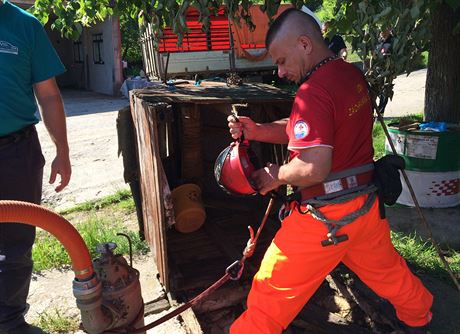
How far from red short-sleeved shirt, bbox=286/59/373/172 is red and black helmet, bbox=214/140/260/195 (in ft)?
1.28

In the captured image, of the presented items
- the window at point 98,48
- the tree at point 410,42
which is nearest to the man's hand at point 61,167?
the tree at point 410,42

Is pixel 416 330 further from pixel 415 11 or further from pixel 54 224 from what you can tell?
pixel 54 224

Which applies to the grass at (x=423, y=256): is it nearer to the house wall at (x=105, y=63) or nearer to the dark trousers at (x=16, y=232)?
the dark trousers at (x=16, y=232)

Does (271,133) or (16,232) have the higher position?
(271,133)

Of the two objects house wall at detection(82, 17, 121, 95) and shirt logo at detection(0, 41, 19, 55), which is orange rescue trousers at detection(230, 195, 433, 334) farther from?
house wall at detection(82, 17, 121, 95)

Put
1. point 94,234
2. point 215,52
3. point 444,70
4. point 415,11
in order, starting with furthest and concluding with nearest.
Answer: point 215,52 < point 444,70 < point 94,234 < point 415,11

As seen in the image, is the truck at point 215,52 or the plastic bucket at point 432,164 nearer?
the plastic bucket at point 432,164

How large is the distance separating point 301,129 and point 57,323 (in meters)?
2.31

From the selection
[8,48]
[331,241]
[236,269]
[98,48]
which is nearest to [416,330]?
[331,241]

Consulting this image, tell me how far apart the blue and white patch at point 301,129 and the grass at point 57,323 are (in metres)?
2.21

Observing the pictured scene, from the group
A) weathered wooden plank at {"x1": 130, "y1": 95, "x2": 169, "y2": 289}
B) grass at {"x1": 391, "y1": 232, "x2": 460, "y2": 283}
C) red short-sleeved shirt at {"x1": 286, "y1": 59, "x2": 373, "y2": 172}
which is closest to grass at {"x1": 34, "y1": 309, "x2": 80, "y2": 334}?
weathered wooden plank at {"x1": 130, "y1": 95, "x2": 169, "y2": 289}

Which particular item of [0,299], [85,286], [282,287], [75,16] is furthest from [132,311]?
[75,16]

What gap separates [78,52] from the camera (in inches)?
867

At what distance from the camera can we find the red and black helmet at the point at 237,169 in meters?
2.48
